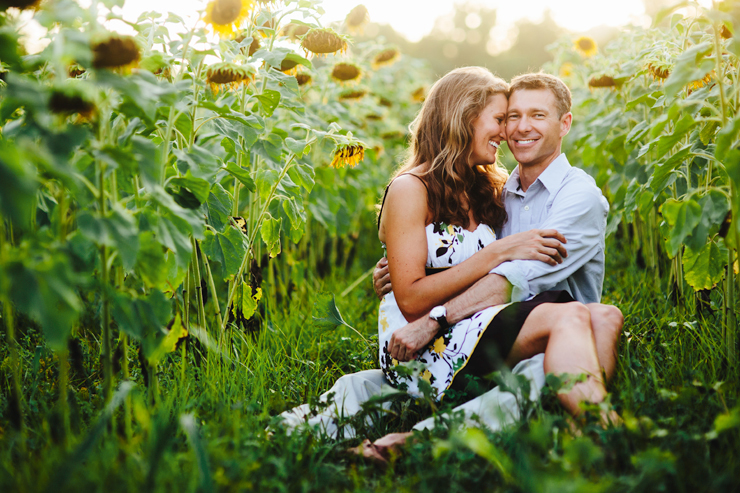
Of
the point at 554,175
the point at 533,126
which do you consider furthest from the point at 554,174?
the point at 533,126

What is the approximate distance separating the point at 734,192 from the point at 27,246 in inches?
78.1

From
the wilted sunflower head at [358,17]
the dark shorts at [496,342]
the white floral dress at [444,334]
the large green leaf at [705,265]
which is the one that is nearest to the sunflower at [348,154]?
the white floral dress at [444,334]

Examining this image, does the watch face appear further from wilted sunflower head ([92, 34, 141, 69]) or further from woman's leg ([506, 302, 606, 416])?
wilted sunflower head ([92, 34, 141, 69])

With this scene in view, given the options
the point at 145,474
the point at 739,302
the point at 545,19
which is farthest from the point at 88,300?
the point at 545,19

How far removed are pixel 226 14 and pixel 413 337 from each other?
1.41 m

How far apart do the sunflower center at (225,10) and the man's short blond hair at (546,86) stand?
1.23 m

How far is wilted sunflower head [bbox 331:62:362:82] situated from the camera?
3.70 metres

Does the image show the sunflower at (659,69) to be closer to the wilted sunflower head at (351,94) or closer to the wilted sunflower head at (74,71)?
the wilted sunflower head at (351,94)

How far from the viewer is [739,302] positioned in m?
2.45

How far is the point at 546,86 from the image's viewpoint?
2.55 metres

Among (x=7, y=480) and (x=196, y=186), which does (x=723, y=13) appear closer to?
(x=196, y=186)

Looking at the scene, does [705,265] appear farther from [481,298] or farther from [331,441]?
[331,441]

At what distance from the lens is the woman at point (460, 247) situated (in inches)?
81.1

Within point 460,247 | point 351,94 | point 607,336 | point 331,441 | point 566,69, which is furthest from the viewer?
point 566,69
